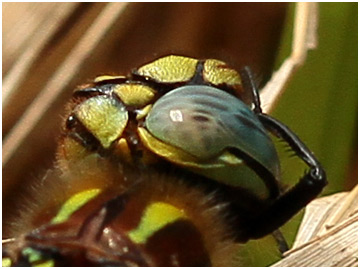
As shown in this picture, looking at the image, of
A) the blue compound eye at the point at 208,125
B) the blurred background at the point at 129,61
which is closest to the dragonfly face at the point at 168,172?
the blue compound eye at the point at 208,125

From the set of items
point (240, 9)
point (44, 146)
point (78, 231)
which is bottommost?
point (44, 146)

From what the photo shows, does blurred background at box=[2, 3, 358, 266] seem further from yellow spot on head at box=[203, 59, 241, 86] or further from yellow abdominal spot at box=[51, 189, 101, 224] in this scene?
yellow abdominal spot at box=[51, 189, 101, 224]

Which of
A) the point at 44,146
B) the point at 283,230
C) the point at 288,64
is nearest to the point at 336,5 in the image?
the point at 288,64

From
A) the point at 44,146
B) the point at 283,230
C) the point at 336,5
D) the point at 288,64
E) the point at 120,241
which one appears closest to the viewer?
the point at 120,241

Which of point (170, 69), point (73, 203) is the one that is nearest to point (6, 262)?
point (73, 203)

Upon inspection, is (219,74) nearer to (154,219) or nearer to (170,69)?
(170,69)

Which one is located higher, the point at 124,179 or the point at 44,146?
the point at 124,179

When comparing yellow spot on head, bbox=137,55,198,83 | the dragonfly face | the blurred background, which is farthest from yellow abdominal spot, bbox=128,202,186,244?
the blurred background

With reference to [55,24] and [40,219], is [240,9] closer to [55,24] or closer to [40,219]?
[55,24]
